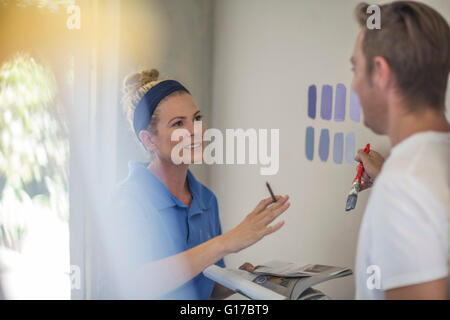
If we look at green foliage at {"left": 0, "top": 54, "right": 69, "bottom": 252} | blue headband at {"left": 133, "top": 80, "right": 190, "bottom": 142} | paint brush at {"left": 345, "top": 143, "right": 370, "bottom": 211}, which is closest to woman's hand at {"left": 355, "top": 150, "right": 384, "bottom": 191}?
paint brush at {"left": 345, "top": 143, "right": 370, "bottom": 211}

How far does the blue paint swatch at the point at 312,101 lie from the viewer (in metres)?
1.04

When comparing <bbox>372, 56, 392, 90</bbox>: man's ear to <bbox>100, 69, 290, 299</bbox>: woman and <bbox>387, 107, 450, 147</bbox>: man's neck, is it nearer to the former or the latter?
<bbox>387, 107, 450, 147</bbox>: man's neck

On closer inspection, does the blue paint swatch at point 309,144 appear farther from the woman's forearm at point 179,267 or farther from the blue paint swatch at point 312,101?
the woman's forearm at point 179,267

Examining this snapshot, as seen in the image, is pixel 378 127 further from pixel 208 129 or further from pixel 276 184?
pixel 208 129

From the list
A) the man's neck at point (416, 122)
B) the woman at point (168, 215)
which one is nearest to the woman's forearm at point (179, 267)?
the woman at point (168, 215)

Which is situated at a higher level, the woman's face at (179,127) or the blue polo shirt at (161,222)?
the woman's face at (179,127)

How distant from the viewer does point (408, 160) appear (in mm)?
857

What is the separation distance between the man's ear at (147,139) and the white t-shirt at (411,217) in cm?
52

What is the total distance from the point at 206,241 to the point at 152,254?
0.13 m

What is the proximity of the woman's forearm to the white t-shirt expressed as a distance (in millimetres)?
350

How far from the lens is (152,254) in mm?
1089

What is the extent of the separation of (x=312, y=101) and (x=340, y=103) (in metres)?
0.06

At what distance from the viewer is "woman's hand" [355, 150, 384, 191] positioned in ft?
3.28

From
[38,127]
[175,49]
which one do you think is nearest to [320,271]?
[175,49]
